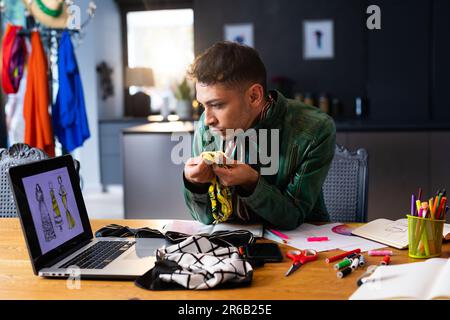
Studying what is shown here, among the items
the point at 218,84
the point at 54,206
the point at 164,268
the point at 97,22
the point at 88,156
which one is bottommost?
the point at 88,156

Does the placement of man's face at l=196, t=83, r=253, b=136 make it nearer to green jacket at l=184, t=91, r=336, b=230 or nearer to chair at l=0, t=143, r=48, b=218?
green jacket at l=184, t=91, r=336, b=230

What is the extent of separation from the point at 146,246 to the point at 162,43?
543 centimetres

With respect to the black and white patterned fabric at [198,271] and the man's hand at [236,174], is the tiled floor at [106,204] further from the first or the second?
the black and white patterned fabric at [198,271]

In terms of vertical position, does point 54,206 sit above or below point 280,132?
below

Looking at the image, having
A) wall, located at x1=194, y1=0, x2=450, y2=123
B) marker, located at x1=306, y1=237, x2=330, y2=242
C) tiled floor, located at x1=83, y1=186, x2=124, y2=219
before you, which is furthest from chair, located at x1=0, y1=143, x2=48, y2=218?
wall, located at x1=194, y1=0, x2=450, y2=123

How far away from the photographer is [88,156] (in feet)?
19.3

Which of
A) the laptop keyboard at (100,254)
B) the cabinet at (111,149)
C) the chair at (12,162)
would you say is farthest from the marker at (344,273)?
the cabinet at (111,149)

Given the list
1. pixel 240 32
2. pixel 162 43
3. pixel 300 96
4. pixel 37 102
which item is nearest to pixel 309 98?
pixel 300 96

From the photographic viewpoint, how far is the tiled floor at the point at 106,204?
462 centimetres

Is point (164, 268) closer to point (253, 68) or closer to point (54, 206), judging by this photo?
point (54, 206)

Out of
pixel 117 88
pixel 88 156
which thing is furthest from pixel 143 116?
pixel 88 156

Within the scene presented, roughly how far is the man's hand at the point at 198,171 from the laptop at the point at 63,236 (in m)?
0.20

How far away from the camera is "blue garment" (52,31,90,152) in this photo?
3.80m
